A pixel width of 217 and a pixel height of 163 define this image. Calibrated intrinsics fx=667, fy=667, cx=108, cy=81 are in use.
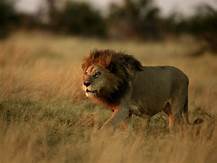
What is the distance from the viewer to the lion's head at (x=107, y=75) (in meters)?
8.16

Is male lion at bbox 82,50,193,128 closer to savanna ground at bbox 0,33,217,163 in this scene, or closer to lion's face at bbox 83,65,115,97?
lion's face at bbox 83,65,115,97

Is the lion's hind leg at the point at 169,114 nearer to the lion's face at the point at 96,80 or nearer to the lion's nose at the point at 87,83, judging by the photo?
the lion's face at the point at 96,80

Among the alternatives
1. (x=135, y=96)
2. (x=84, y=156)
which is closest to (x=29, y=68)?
(x=135, y=96)

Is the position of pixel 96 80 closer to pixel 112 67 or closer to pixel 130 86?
pixel 112 67

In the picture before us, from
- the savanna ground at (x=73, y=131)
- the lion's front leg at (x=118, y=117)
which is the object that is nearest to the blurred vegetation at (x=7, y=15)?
the savanna ground at (x=73, y=131)

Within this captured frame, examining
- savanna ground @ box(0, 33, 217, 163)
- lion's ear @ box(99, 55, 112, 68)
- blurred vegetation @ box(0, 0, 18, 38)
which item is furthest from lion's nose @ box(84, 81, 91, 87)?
blurred vegetation @ box(0, 0, 18, 38)

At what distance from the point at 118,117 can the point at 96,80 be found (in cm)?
53

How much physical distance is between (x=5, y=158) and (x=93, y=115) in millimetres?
2565

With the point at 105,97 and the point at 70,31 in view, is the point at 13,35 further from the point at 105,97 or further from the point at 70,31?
the point at 105,97

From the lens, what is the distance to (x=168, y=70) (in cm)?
886

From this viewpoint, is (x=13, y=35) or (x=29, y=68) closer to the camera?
(x=29, y=68)

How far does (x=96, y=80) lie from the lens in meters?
8.15

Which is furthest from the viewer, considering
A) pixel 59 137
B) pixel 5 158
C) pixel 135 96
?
pixel 135 96

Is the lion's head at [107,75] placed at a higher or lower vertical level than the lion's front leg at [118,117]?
higher
